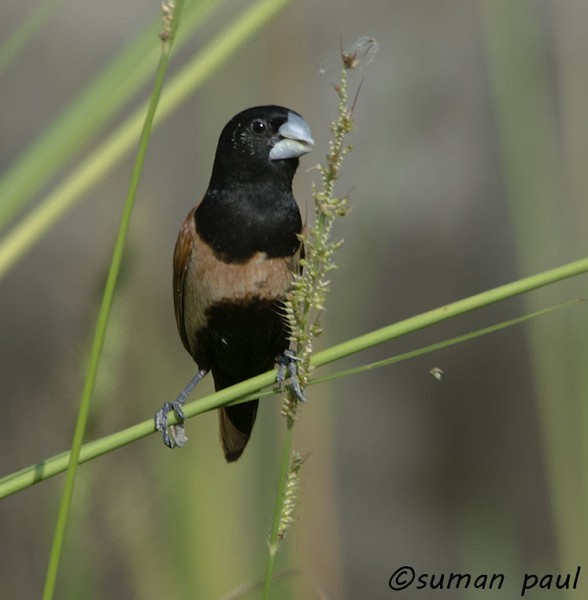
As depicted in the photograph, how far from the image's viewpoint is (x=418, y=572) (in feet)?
13.7

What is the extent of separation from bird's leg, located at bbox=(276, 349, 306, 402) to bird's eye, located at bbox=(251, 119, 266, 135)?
1.76ft

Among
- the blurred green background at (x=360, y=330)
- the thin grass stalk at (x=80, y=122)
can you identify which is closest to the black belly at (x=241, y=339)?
the blurred green background at (x=360, y=330)

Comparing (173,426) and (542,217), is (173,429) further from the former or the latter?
(542,217)

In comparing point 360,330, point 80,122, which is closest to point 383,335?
point 80,122

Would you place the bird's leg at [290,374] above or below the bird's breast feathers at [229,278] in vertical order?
below

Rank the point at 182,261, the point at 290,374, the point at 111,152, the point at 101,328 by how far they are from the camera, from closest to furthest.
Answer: the point at 101,328
the point at 111,152
the point at 290,374
the point at 182,261

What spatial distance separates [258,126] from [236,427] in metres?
0.76

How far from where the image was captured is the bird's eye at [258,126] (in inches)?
92.2

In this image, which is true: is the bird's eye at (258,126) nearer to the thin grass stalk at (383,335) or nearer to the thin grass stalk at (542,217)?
the thin grass stalk at (542,217)

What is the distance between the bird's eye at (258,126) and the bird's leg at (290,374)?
1.76 feet

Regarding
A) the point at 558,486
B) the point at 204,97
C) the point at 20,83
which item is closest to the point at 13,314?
the point at 20,83

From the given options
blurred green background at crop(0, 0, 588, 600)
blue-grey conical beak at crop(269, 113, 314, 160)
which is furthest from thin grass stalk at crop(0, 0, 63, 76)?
blue-grey conical beak at crop(269, 113, 314, 160)

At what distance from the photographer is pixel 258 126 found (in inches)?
92.8

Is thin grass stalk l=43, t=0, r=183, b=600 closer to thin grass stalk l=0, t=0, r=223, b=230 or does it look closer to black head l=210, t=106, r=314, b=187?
thin grass stalk l=0, t=0, r=223, b=230
